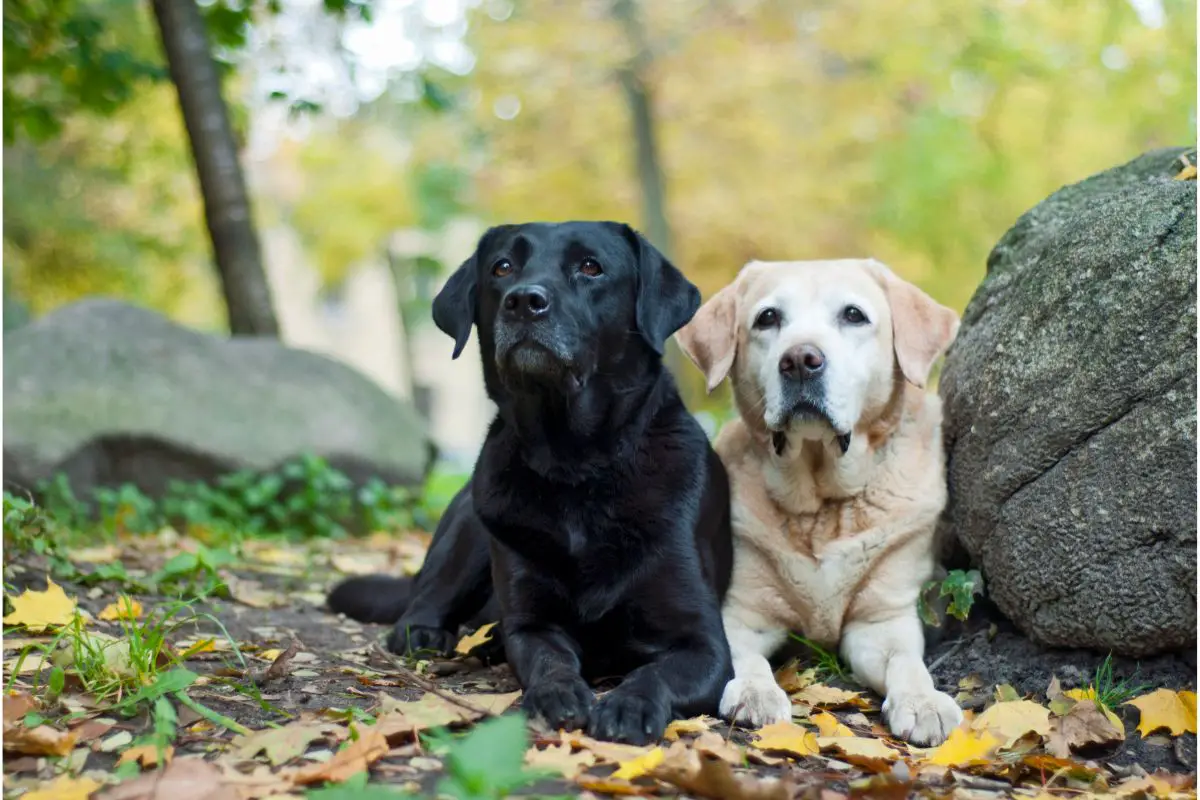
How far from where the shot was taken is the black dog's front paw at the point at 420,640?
13.1 feet

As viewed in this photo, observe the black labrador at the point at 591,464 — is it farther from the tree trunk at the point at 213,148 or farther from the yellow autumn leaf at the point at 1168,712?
the tree trunk at the point at 213,148

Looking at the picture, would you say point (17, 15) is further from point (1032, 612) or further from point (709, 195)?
point (709, 195)

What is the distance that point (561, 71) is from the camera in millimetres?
14664

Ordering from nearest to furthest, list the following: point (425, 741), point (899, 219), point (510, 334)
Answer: point (425, 741) < point (510, 334) < point (899, 219)

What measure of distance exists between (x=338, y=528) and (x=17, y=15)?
444cm

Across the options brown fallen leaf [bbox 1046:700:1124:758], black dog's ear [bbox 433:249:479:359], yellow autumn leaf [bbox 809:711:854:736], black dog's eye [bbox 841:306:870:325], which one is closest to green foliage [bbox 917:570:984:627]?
brown fallen leaf [bbox 1046:700:1124:758]

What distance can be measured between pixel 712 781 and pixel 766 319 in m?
1.75

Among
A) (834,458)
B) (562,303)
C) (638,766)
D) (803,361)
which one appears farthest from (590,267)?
(638,766)

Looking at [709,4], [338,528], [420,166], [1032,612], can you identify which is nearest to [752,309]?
[1032,612]

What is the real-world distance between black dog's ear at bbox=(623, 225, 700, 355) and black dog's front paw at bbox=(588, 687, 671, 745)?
1160 millimetres

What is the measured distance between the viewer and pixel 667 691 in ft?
9.84

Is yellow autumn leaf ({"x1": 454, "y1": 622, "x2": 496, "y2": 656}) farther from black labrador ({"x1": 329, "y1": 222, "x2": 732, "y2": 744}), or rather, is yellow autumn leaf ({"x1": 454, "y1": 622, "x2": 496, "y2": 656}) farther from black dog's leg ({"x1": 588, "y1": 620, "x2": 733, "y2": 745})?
black dog's leg ({"x1": 588, "y1": 620, "x2": 733, "y2": 745})

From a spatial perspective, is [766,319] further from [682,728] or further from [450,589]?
[450,589]

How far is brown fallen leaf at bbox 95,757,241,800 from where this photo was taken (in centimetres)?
225
